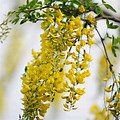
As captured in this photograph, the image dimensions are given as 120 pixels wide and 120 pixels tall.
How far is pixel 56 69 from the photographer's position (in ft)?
2.38

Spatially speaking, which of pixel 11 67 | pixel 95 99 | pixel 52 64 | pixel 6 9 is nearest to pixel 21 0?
pixel 6 9

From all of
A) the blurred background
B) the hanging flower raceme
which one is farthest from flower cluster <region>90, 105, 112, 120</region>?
the hanging flower raceme

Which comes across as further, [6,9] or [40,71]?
[6,9]

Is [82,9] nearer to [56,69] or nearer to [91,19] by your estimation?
[91,19]

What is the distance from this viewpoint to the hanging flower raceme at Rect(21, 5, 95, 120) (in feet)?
2.38

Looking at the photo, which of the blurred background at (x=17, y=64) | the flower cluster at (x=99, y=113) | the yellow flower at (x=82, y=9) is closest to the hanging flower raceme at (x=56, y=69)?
the yellow flower at (x=82, y=9)

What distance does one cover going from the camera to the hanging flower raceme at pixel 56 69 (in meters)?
0.72

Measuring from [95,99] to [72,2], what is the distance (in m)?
0.53

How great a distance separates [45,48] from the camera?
0.74 m

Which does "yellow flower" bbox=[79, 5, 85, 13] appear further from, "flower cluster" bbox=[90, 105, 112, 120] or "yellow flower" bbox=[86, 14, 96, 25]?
"flower cluster" bbox=[90, 105, 112, 120]

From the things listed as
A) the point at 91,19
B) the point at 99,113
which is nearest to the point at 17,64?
the point at 99,113

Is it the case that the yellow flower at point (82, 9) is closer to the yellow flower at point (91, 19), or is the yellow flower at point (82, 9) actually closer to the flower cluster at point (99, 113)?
the yellow flower at point (91, 19)

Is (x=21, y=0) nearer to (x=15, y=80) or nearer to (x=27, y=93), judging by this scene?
(x=15, y=80)

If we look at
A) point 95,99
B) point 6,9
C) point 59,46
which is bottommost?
point 59,46
